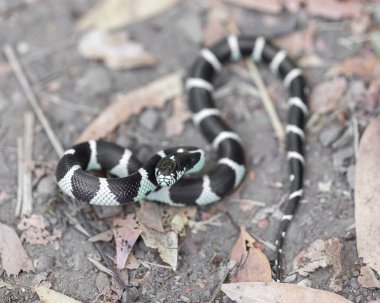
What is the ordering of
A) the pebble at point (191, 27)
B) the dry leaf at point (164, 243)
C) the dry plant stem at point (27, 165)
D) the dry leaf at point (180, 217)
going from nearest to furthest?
the dry leaf at point (164, 243) → the dry leaf at point (180, 217) → the dry plant stem at point (27, 165) → the pebble at point (191, 27)

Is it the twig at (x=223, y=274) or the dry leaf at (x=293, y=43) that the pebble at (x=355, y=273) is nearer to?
the twig at (x=223, y=274)

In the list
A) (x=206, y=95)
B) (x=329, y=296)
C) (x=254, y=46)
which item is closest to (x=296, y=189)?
(x=329, y=296)

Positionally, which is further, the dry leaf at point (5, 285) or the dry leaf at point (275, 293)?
the dry leaf at point (5, 285)

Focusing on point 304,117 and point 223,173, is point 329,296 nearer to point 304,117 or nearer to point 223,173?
point 223,173

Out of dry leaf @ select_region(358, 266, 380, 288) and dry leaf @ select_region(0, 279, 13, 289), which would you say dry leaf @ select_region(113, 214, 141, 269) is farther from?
dry leaf @ select_region(358, 266, 380, 288)

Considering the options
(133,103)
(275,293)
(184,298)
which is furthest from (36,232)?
(275,293)

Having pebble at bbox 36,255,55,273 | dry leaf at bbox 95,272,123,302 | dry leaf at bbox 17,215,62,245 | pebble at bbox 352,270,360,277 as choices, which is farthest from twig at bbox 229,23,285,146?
pebble at bbox 36,255,55,273

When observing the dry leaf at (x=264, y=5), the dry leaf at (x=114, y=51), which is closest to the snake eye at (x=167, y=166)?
the dry leaf at (x=114, y=51)
